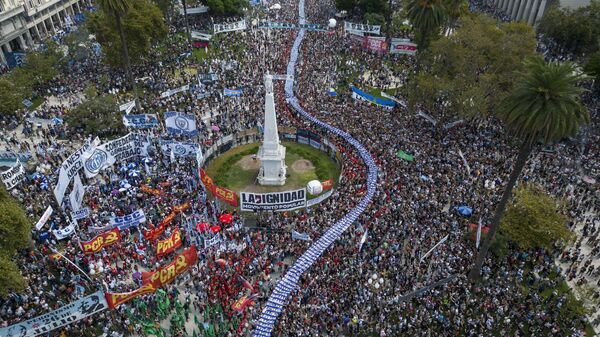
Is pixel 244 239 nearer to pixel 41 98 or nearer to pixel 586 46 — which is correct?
pixel 41 98

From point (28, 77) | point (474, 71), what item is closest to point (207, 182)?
point (474, 71)

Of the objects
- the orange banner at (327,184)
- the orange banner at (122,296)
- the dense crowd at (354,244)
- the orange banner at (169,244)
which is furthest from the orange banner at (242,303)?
the orange banner at (327,184)

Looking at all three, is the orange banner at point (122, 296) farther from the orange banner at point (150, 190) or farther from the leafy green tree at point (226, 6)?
the leafy green tree at point (226, 6)

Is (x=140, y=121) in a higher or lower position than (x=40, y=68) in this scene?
lower

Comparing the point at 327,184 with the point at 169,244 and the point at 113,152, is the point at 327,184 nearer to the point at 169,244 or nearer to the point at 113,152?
the point at 169,244

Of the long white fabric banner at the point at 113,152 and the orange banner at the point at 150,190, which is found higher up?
the long white fabric banner at the point at 113,152

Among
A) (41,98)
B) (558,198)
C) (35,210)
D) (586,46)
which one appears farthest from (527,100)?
(41,98)
